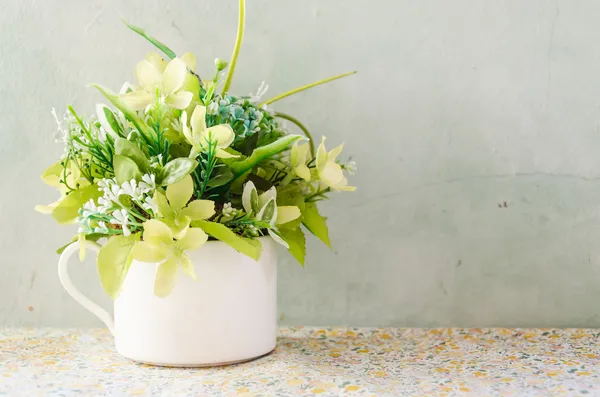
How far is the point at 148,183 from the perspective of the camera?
688 mm

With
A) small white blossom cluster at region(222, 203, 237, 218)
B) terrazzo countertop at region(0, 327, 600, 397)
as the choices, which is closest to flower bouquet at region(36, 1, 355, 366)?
small white blossom cluster at region(222, 203, 237, 218)

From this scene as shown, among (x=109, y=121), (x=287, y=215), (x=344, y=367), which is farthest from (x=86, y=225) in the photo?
(x=344, y=367)

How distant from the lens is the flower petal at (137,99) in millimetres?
725

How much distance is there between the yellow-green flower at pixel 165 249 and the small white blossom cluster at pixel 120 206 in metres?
0.02

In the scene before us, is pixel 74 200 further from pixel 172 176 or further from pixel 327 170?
pixel 327 170

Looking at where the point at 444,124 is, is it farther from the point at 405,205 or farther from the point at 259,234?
the point at 259,234

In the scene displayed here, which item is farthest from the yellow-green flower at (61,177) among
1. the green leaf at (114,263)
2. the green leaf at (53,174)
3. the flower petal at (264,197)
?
the flower petal at (264,197)

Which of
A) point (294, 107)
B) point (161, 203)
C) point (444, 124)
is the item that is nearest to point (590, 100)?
point (444, 124)

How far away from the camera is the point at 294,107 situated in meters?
0.96

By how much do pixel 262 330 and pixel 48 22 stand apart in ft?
1.81

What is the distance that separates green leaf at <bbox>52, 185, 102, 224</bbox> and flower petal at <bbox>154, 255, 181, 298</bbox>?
14cm

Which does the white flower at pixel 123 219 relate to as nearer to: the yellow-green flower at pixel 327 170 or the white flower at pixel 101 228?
the white flower at pixel 101 228

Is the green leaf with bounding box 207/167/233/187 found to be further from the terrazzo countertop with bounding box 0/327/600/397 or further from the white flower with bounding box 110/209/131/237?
the terrazzo countertop with bounding box 0/327/600/397

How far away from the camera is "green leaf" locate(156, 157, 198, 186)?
0.68 meters
